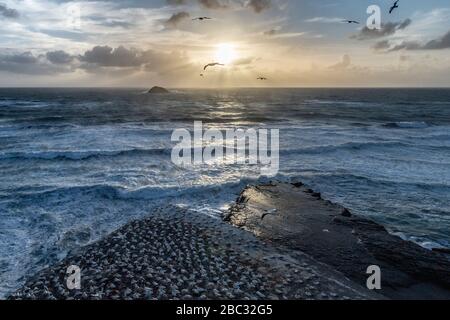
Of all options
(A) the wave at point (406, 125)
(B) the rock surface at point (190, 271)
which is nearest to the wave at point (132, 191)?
(B) the rock surface at point (190, 271)

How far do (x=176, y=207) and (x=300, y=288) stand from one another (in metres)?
9.23

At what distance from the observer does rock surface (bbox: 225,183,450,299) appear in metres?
12.0

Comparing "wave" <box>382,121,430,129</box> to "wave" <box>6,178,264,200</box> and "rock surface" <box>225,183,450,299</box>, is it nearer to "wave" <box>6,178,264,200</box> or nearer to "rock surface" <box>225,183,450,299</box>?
"wave" <box>6,178,264,200</box>

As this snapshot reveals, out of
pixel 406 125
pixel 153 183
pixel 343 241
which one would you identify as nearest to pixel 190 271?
pixel 343 241

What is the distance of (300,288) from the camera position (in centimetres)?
1084

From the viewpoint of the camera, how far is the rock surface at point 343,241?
39.3 ft

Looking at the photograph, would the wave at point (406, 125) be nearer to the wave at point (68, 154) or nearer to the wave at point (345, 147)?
the wave at point (345, 147)

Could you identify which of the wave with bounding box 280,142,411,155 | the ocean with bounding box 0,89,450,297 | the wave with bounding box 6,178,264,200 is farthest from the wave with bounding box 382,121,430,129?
the wave with bounding box 6,178,264,200
